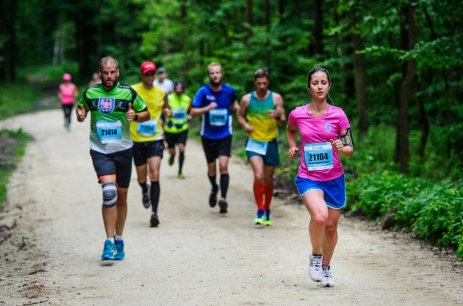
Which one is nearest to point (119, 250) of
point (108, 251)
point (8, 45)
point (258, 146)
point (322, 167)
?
point (108, 251)

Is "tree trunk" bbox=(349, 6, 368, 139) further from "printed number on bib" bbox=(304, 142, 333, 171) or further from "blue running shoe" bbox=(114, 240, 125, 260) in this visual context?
"printed number on bib" bbox=(304, 142, 333, 171)

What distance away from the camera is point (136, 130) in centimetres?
1107

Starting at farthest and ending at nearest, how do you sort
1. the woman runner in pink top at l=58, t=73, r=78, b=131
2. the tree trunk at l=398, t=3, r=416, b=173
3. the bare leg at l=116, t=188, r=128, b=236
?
the woman runner in pink top at l=58, t=73, r=78, b=131
the tree trunk at l=398, t=3, r=416, b=173
the bare leg at l=116, t=188, r=128, b=236

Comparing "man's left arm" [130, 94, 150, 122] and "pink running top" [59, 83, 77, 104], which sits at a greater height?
"man's left arm" [130, 94, 150, 122]

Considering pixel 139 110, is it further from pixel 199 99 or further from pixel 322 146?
pixel 199 99

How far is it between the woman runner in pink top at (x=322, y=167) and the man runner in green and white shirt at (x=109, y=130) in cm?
241

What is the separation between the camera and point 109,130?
862 cm

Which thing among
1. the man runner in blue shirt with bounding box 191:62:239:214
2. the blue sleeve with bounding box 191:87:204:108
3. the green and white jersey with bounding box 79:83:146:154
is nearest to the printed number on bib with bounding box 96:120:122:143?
the green and white jersey with bounding box 79:83:146:154

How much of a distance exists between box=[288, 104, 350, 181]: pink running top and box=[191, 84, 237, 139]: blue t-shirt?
509 cm

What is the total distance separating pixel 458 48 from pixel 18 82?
2028 inches

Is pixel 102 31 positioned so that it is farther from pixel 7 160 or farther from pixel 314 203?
pixel 314 203

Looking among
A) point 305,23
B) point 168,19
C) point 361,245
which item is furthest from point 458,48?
point 168,19

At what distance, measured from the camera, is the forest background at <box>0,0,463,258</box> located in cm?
1124

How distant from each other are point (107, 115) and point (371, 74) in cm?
1299
